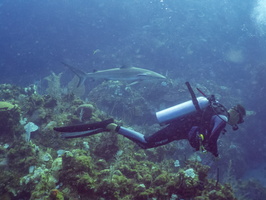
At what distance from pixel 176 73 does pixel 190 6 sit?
15.2 m

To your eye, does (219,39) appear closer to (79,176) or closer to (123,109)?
(123,109)

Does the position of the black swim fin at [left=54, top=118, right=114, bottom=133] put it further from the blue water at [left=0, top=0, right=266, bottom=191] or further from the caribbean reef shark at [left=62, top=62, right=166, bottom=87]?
the blue water at [left=0, top=0, right=266, bottom=191]

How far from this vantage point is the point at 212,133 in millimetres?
3617

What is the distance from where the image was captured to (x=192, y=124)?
4.39 meters

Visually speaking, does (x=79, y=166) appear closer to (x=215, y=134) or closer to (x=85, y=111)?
(x=215, y=134)

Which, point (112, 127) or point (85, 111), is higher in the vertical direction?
point (85, 111)

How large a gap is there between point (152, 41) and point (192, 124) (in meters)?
18.5

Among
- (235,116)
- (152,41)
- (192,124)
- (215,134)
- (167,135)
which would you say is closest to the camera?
(215,134)

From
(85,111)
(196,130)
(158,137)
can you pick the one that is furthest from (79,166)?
(85,111)

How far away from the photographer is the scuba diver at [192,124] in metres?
3.67

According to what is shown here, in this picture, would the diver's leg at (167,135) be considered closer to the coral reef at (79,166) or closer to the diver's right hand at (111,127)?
the coral reef at (79,166)

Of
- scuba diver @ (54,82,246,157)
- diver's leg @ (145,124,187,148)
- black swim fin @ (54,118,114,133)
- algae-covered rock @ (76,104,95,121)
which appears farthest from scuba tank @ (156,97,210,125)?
algae-covered rock @ (76,104,95,121)

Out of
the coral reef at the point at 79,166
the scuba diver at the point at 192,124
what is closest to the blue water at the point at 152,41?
the coral reef at the point at 79,166

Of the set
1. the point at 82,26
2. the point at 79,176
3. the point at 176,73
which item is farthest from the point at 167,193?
the point at 82,26
